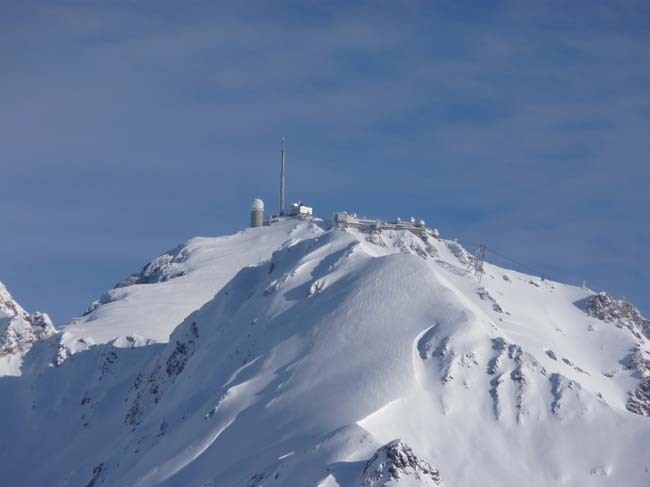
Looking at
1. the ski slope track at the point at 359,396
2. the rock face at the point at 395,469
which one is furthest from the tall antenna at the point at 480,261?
the rock face at the point at 395,469

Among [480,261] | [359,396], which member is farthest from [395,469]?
[480,261]

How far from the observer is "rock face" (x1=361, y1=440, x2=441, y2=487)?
116 m

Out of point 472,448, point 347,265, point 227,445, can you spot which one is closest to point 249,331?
point 347,265

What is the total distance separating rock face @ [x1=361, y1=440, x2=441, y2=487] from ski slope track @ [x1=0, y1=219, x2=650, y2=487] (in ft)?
0.48

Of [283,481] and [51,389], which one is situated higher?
[283,481]

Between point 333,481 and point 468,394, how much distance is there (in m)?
23.8

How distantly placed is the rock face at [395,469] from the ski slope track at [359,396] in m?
0.15

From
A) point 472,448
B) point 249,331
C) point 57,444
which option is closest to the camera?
point 472,448

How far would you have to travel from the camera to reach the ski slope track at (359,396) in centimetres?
12862

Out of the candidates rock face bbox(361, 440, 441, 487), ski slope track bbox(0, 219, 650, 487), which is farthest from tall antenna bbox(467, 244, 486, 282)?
rock face bbox(361, 440, 441, 487)

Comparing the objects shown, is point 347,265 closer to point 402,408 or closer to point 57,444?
point 402,408

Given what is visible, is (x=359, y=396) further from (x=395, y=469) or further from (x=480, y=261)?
(x=480, y=261)

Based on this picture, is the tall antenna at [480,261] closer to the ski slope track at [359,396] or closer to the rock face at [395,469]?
the ski slope track at [359,396]

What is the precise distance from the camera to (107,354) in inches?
7633
